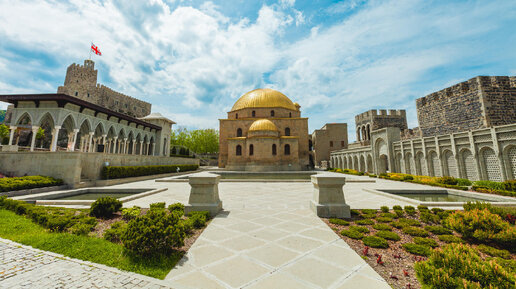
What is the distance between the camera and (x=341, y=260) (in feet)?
11.1

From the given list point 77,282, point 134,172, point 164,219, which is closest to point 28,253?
point 77,282

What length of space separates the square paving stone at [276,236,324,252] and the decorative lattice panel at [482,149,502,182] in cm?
1590

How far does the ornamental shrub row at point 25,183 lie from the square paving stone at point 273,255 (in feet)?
42.8

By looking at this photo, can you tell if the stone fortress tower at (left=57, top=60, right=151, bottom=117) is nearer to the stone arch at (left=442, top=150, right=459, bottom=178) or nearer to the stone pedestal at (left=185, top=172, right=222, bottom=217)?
the stone pedestal at (left=185, top=172, right=222, bottom=217)

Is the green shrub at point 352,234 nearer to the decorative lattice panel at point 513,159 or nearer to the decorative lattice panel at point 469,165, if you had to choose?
the decorative lattice panel at point 513,159

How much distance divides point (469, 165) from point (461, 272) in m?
17.1

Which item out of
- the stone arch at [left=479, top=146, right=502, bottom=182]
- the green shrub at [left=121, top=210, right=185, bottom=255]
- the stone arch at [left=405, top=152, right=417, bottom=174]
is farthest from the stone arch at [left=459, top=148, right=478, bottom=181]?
the green shrub at [left=121, top=210, right=185, bottom=255]

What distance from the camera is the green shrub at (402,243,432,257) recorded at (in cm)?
361

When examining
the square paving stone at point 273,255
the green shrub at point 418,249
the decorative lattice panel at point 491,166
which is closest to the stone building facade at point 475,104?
the decorative lattice panel at point 491,166

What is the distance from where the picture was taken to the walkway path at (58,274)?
2.73m

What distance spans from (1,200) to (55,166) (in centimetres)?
631

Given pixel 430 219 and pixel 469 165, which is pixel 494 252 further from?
pixel 469 165

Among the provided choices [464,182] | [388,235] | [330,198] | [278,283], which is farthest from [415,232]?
[464,182]

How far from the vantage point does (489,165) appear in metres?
12.5
